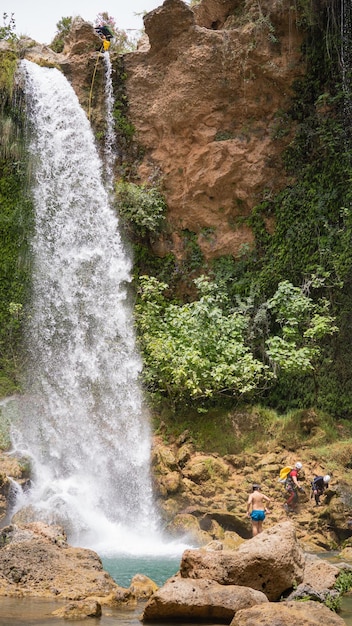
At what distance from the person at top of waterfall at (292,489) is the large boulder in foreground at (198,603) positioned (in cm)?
622

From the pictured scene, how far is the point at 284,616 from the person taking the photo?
6.01 metres

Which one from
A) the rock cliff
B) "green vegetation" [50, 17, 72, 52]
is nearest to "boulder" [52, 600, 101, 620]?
the rock cliff

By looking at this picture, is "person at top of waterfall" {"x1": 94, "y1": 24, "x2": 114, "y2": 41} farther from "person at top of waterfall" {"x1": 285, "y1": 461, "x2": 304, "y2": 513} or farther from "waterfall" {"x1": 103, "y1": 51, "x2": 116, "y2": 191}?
"person at top of waterfall" {"x1": 285, "y1": 461, "x2": 304, "y2": 513}

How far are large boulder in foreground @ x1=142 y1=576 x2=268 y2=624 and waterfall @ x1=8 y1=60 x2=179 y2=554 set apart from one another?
524 centimetres

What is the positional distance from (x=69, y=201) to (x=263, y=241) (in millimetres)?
5256

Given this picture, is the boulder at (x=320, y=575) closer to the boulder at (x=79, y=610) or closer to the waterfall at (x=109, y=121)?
the boulder at (x=79, y=610)

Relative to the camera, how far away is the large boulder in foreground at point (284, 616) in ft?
19.5

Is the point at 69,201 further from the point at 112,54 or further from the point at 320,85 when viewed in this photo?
the point at 320,85

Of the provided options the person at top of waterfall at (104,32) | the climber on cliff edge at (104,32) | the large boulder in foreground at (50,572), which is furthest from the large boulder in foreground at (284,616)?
the person at top of waterfall at (104,32)

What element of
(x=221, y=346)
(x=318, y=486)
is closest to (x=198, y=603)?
(x=318, y=486)

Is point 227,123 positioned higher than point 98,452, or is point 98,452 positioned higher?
point 227,123

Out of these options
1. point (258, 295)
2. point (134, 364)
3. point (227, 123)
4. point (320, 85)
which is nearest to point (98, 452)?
point (134, 364)

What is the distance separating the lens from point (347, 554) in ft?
34.7

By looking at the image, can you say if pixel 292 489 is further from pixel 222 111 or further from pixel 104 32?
pixel 104 32
